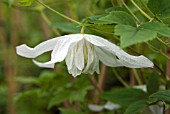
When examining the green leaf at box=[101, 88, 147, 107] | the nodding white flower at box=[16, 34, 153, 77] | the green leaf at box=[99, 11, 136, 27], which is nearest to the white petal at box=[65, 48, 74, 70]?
the nodding white flower at box=[16, 34, 153, 77]

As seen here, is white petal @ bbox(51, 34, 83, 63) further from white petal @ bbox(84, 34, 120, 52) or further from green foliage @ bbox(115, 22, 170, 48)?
green foliage @ bbox(115, 22, 170, 48)

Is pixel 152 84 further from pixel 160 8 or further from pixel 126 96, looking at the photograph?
pixel 160 8

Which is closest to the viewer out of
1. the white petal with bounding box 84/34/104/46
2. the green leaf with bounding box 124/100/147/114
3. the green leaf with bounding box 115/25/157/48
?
the green leaf with bounding box 115/25/157/48

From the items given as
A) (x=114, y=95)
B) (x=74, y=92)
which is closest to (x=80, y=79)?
(x=74, y=92)

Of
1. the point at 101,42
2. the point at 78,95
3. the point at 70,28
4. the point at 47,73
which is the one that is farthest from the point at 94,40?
the point at 47,73

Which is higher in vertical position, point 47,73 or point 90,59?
point 90,59

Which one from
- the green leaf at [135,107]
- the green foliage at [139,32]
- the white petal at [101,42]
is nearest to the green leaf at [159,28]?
the green foliage at [139,32]

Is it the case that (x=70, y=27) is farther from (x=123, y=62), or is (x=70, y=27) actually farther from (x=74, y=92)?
(x=74, y=92)
